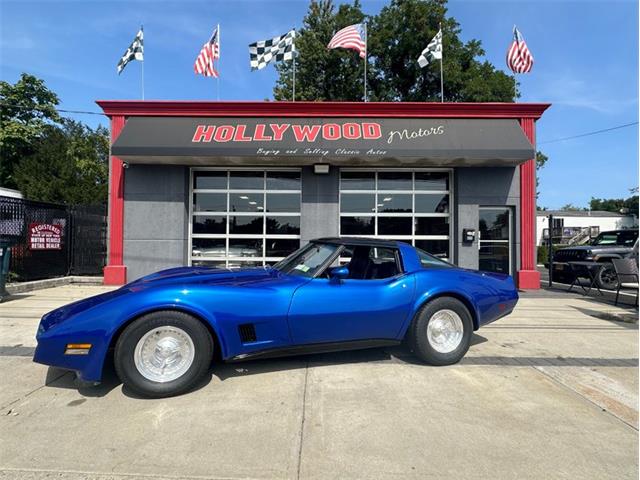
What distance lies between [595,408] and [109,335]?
4080 millimetres

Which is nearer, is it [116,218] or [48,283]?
[48,283]

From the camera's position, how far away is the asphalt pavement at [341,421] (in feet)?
8.25

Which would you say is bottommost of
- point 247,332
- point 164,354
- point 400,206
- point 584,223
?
point 164,354

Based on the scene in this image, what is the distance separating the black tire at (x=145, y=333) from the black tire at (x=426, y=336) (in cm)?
210

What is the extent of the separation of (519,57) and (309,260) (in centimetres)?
1170

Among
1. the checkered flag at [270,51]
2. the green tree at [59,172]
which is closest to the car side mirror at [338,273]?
the checkered flag at [270,51]

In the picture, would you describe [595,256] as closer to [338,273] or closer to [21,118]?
[338,273]

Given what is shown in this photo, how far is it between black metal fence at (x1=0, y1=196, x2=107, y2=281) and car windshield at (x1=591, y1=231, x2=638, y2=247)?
15937 mm

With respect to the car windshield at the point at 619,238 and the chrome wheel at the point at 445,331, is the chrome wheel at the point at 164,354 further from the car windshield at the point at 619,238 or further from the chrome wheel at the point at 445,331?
the car windshield at the point at 619,238

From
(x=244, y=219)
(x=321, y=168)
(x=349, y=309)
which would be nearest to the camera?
(x=349, y=309)

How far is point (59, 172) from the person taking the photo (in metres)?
26.1

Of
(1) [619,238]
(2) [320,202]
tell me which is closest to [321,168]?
(2) [320,202]

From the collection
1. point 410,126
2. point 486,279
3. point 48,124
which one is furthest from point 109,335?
point 48,124

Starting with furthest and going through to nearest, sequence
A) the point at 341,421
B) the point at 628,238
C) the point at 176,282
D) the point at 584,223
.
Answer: the point at 584,223 → the point at 628,238 → the point at 176,282 → the point at 341,421
